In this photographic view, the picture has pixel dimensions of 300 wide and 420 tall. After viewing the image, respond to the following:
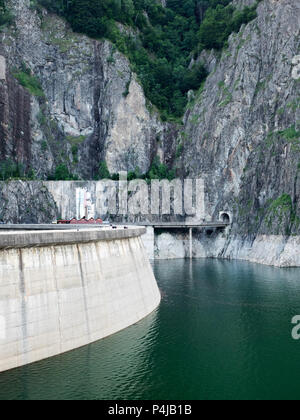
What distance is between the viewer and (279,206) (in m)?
80.4

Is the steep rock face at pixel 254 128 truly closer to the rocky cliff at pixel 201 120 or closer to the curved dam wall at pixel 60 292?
the rocky cliff at pixel 201 120

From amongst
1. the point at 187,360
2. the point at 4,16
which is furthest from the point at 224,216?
the point at 4,16

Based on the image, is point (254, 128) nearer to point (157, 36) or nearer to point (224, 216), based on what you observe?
point (224, 216)

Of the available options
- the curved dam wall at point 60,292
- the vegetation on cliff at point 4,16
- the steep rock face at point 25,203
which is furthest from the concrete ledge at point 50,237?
the vegetation on cliff at point 4,16

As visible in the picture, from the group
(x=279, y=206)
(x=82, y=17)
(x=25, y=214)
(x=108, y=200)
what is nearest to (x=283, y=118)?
(x=279, y=206)

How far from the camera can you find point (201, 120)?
365ft

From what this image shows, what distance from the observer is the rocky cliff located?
285ft

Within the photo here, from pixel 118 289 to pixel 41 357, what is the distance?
909 centimetres

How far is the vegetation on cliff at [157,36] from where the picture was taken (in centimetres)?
12069

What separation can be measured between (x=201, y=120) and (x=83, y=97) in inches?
1281

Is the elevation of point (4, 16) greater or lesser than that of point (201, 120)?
greater

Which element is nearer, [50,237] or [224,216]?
[50,237]

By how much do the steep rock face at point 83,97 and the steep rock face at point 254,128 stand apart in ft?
48.7
